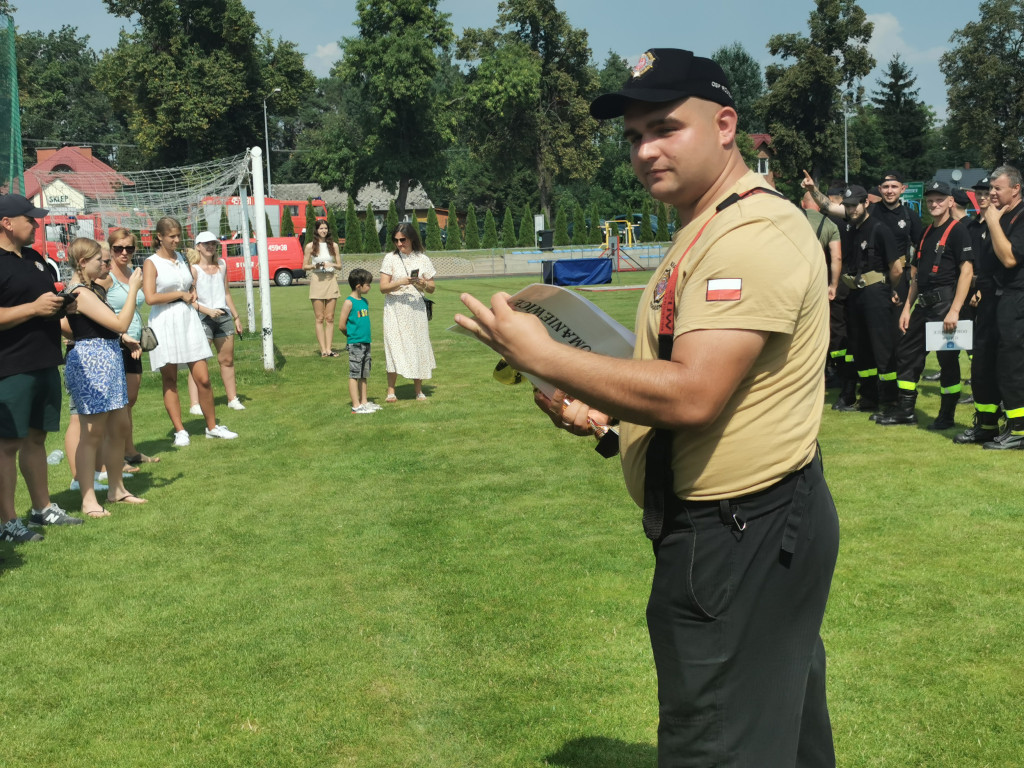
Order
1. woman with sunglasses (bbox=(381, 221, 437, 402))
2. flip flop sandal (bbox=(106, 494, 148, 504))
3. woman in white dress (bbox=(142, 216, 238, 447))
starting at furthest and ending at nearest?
woman with sunglasses (bbox=(381, 221, 437, 402)) → woman in white dress (bbox=(142, 216, 238, 447)) → flip flop sandal (bbox=(106, 494, 148, 504))

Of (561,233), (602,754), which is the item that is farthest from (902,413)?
(561,233)

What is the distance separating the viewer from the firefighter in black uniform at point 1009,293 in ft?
27.5

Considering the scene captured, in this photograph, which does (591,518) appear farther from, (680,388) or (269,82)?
(269,82)

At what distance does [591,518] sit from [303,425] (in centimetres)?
515

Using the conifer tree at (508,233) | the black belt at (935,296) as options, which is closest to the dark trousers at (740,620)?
the black belt at (935,296)

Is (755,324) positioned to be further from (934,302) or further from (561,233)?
(561,233)

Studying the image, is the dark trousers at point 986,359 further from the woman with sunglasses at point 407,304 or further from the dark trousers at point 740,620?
the dark trousers at point 740,620

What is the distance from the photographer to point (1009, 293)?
338 inches

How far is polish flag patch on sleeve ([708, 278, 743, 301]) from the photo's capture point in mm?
2092

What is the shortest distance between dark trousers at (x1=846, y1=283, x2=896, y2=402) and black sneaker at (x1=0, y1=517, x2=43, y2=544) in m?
8.37

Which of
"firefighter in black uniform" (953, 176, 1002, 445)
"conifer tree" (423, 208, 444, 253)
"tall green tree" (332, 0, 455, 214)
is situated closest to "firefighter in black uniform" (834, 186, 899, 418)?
"firefighter in black uniform" (953, 176, 1002, 445)

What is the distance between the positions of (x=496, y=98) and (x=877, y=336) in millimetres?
56362

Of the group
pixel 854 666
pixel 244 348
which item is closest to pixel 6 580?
pixel 854 666

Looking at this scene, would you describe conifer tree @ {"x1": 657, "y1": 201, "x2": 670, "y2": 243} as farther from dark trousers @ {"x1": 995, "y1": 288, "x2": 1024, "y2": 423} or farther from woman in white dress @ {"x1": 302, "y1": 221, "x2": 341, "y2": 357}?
dark trousers @ {"x1": 995, "y1": 288, "x2": 1024, "y2": 423}
